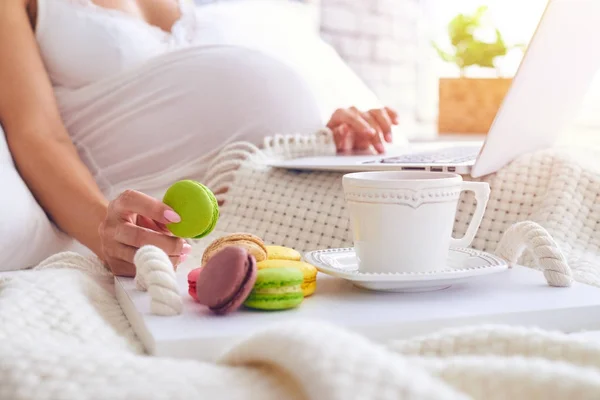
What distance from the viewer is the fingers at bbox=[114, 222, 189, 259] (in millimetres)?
651

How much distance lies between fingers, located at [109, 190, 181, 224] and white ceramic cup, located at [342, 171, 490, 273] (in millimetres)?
153

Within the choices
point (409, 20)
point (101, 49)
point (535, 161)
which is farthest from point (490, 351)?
point (409, 20)

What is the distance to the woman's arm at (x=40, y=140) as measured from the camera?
3.18ft

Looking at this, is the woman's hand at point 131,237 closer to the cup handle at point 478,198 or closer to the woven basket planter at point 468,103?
the cup handle at point 478,198

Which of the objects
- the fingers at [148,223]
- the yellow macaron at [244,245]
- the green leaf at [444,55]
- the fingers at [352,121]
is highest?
the yellow macaron at [244,245]

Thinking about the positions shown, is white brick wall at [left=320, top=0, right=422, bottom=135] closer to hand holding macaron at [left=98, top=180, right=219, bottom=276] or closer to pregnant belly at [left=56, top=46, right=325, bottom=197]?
pregnant belly at [left=56, top=46, right=325, bottom=197]

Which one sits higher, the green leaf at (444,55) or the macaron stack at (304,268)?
the macaron stack at (304,268)

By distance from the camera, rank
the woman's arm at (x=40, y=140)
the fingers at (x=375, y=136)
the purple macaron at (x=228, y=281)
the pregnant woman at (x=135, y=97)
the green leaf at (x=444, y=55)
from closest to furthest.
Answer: the purple macaron at (x=228, y=281)
the woman's arm at (x=40, y=140)
the pregnant woman at (x=135, y=97)
the fingers at (x=375, y=136)
the green leaf at (x=444, y=55)

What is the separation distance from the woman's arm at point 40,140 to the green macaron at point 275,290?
1.38ft

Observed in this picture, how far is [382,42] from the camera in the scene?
2533 millimetres

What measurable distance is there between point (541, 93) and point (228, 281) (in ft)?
1.60

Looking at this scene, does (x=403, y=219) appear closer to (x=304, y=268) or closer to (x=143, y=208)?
(x=304, y=268)

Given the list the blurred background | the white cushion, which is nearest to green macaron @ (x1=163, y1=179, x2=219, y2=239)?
the white cushion

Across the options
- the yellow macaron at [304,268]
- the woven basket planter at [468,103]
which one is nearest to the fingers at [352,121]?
the yellow macaron at [304,268]
